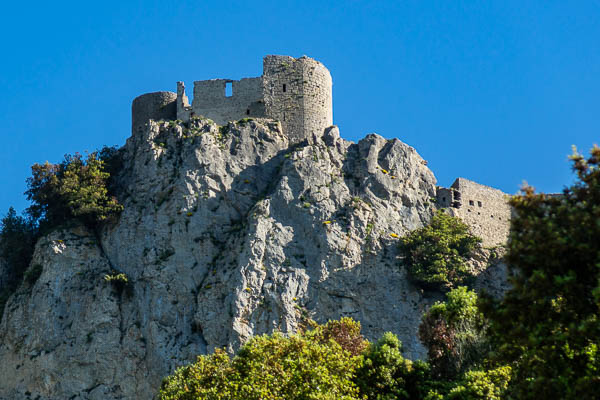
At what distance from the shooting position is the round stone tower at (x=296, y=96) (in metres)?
52.4

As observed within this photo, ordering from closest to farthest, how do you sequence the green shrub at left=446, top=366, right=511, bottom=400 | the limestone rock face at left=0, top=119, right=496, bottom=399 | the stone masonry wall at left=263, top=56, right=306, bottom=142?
the green shrub at left=446, top=366, right=511, bottom=400 < the limestone rock face at left=0, top=119, right=496, bottom=399 < the stone masonry wall at left=263, top=56, right=306, bottom=142

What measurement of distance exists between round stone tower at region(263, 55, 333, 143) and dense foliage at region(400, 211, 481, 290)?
9738mm

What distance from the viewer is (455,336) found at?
3362 centimetres

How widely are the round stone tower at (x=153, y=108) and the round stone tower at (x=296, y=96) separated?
6.50 meters

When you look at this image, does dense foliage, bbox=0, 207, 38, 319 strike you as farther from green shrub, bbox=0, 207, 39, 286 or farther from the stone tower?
the stone tower

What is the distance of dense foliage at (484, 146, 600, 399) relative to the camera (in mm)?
20047

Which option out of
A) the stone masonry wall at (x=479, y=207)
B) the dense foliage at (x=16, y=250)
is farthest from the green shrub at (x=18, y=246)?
the stone masonry wall at (x=479, y=207)

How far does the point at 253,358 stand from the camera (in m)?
31.6

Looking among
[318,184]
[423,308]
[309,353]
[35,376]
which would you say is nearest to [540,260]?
[309,353]

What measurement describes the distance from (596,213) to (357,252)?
27.0 meters

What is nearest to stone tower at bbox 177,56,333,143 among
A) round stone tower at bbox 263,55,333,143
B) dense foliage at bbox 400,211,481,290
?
round stone tower at bbox 263,55,333,143

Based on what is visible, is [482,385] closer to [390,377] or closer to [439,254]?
[390,377]

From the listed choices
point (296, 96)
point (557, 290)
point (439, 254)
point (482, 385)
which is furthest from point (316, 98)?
point (557, 290)

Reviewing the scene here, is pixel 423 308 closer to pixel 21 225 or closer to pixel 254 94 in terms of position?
pixel 254 94
